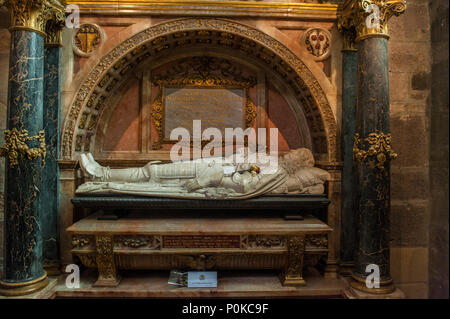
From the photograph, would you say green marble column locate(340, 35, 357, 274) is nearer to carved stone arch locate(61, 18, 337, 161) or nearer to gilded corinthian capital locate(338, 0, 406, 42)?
carved stone arch locate(61, 18, 337, 161)

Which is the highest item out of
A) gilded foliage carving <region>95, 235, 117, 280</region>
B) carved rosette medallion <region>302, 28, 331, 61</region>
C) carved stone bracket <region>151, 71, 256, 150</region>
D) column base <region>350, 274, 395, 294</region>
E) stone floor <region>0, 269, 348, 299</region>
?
carved rosette medallion <region>302, 28, 331, 61</region>

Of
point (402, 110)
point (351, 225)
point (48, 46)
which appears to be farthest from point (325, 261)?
point (48, 46)

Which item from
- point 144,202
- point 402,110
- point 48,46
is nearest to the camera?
point 144,202

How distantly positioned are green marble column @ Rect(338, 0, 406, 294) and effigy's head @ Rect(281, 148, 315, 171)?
0.70m

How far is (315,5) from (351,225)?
300 cm

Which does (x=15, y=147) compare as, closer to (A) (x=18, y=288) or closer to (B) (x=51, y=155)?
(B) (x=51, y=155)

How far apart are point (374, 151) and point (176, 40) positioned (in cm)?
298

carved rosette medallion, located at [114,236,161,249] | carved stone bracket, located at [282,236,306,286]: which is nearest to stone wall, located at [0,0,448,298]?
carved stone bracket, located at [282,236,306,286]

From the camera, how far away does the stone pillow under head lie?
3670 mm

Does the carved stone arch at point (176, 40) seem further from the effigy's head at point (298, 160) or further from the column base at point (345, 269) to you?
the column base at point (345, 269)

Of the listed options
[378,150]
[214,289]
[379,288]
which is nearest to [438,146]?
[378,150]

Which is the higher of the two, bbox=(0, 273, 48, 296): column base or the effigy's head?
the effigy's head

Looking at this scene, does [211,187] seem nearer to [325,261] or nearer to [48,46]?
[325,261]

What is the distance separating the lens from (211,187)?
3605 mm
